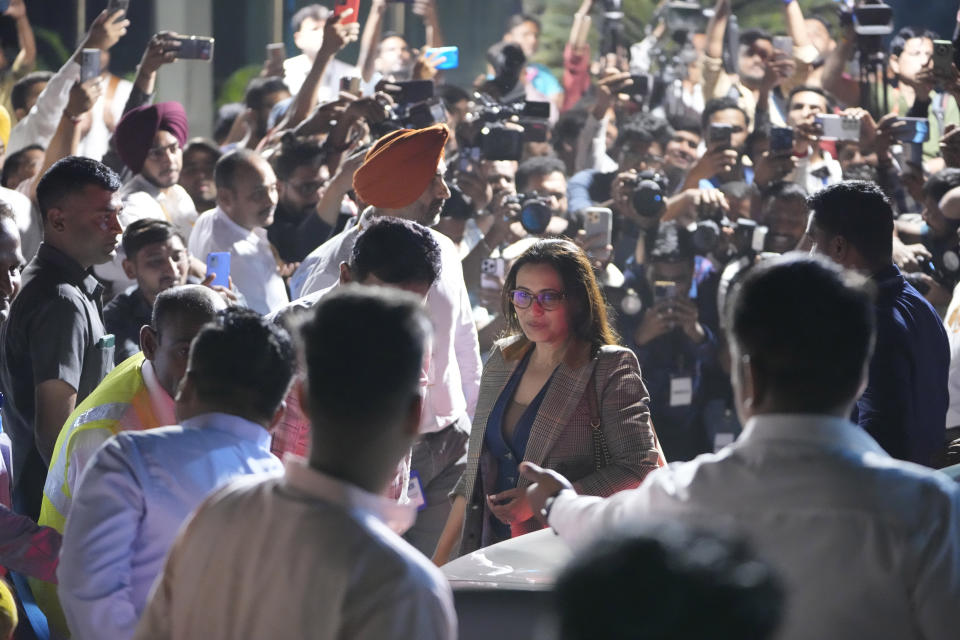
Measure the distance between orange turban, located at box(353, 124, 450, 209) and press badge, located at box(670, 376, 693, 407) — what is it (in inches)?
77.3

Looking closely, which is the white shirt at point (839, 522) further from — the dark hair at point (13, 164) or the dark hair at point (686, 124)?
the dark hair at point (686, 124)

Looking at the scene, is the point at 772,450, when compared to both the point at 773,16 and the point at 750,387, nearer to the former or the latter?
the point at 750,387

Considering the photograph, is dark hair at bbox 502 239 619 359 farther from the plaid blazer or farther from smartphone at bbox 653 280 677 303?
smartphone at bbox 653 280 677 303

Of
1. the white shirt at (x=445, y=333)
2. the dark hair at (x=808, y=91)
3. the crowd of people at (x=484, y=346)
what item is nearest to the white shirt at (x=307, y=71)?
the crowd of people at (x=484, y=346)

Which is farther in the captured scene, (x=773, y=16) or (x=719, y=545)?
(x=773, y=16)

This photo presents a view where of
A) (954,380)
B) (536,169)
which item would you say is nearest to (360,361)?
(954,380)

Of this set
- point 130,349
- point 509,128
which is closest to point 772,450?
point 130,349

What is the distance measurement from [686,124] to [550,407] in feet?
14.1

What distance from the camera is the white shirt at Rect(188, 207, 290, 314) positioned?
450 centimetres

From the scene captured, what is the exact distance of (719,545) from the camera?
2.62 ft

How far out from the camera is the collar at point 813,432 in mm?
1328

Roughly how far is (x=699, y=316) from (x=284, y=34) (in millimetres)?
3717

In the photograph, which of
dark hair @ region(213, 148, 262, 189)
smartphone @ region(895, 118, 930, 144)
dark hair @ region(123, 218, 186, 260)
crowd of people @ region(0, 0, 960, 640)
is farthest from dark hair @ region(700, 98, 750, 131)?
dark hair @ region(123, 218, 186, 260)

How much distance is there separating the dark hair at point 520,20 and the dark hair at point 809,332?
6.82 meters
